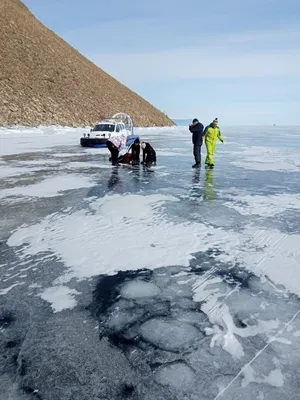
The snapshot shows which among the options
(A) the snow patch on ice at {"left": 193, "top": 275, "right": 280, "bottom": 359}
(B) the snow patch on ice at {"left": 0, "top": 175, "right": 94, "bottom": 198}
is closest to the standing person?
(B) the snow patch on ice at {"left": 0, "top": 175, "right": 94, "bottom": 198}

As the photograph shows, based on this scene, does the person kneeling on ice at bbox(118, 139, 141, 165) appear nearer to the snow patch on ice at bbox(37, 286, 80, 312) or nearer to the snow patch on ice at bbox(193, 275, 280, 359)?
the snow patch on ice at bbox(193, 275, 280, 359)

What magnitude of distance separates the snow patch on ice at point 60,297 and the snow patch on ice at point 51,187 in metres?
4.67

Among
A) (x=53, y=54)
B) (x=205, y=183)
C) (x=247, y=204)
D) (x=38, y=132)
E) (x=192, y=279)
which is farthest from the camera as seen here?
(x=53, y=54)

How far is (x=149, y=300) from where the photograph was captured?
3363 mm

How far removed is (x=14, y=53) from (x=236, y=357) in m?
65.3

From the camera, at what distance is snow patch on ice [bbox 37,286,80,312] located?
3.21 metres

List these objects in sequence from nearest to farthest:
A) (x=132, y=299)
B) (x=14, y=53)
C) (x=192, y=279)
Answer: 1. (x=132, y=299)
2. (x=192, y=279)
3. (x=14, y=53)

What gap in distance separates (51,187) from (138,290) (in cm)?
591

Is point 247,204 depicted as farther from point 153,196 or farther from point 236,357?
point 236,357

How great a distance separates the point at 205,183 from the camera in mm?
9695

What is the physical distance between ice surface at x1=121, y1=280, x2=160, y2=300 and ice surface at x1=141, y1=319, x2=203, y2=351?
A: 48 cm

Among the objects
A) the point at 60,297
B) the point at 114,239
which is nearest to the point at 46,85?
the point at 114,239

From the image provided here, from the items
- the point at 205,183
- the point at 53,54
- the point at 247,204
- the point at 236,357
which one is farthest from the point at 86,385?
Result: the point at 53,54

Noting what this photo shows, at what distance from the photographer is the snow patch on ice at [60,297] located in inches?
127
